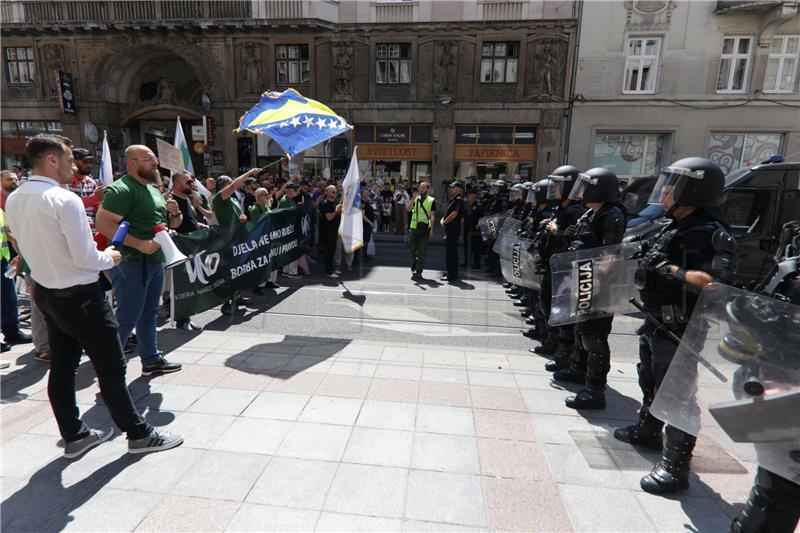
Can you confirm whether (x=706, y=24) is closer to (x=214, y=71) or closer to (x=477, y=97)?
(x=477, y=97)

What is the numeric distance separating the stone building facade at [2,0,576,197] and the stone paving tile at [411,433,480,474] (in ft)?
57.5

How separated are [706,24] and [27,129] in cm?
3217

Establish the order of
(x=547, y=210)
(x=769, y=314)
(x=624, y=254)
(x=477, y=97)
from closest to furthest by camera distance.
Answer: (x=769, y=314) → (x=624, y=254) → (x=547, y=210) → (x=477, y=97)

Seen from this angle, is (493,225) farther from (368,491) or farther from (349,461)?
(368,491)

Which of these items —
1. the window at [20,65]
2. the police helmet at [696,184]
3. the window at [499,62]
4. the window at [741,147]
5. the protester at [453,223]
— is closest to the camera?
the police helmet at [696,184]

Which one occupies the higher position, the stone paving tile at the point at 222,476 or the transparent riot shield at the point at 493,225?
the transparent riot shield at the point at 493,225

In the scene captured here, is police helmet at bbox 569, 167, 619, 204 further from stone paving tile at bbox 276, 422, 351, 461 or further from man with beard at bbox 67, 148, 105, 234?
man with beard at bbox 67, 148, 105, 234

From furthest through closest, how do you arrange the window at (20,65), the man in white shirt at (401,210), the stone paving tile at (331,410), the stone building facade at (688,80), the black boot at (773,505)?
the window at (20,65), the stone building facade at (688,80), the man in white shirt at (401,210), the stone paving tile at (331,410), the black boot at (773,505)

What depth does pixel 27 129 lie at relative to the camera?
2177 cm

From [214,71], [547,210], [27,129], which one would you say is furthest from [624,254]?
[27,129]

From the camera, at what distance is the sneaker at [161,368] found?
13.6 ft

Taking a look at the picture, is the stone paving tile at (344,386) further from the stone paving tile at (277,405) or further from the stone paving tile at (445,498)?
the stone paving tile at (445,498)

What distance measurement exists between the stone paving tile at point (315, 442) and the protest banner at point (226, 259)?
2828mm

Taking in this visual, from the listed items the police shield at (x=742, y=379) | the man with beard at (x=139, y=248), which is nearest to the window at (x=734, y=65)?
the police shield at (x=742, y=379)
